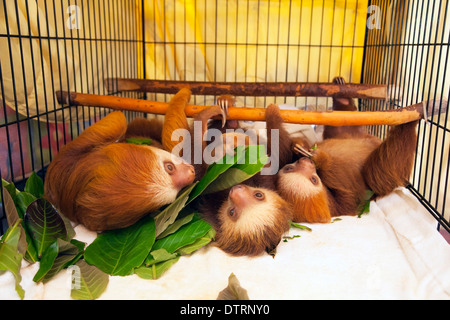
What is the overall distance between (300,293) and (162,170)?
2.84 feet

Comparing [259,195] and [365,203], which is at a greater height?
[259,195]

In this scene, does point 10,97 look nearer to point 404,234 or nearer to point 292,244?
point 292,244

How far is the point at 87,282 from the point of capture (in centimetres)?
158

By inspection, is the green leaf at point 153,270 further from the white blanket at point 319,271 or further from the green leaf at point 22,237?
the green leaf at point 22,237

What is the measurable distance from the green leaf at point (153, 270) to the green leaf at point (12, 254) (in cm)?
46

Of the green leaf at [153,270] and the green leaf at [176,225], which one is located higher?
the green leaf at [176,225]

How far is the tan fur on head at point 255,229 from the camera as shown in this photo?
1.92m

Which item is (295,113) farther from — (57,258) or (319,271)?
(57,258)

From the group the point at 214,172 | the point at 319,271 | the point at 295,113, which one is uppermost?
the point at 295,113

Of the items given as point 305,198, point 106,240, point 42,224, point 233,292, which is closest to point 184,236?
point 106,240

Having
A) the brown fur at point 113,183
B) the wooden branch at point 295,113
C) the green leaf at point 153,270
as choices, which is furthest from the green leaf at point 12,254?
the wooden branch at point 295,113

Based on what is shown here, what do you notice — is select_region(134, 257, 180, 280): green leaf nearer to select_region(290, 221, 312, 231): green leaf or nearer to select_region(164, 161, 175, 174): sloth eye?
select_region(164, 161, 175, 174): sloth eye

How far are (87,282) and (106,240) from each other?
33cm
